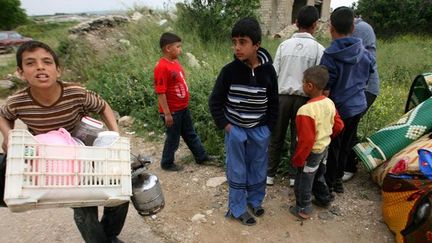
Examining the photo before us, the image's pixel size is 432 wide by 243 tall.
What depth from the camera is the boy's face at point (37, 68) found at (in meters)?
1.83

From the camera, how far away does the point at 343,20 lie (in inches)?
106

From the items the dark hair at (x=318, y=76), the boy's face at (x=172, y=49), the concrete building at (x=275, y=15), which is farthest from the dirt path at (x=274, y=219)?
the concrete building at (x=275, y=15)

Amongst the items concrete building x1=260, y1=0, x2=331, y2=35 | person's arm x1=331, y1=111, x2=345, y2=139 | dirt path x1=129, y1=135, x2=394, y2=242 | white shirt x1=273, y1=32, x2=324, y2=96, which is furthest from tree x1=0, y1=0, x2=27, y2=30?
person's arm x1=331, y1=111, x2=345, y2=139

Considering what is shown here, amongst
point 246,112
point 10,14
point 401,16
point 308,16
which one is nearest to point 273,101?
point 246,112

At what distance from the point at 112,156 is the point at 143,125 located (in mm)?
3507

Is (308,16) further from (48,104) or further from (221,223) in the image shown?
(48,104)

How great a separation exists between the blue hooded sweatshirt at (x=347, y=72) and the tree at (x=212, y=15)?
7.07 m

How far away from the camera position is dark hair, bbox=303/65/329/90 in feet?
8.40

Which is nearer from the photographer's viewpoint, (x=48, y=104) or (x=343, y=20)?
(x=48, y=104)

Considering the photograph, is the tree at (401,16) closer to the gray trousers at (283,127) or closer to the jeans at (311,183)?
the gray trousers at (283,127)

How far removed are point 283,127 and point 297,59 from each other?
0.64 meters

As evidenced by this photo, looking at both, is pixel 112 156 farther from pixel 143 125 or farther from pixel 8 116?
pixel 143 125

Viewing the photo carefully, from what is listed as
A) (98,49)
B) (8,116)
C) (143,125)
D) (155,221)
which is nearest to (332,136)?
(155,221)

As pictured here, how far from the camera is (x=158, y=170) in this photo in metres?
3.89
